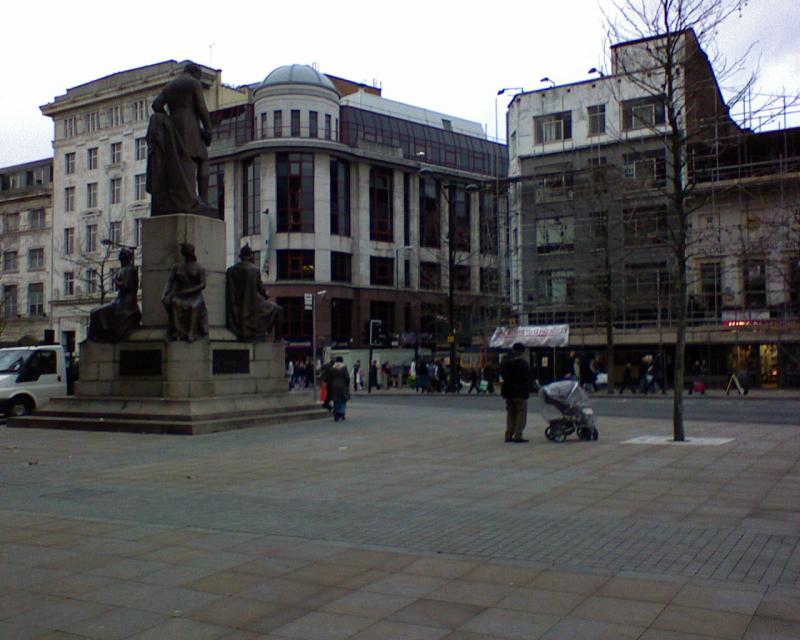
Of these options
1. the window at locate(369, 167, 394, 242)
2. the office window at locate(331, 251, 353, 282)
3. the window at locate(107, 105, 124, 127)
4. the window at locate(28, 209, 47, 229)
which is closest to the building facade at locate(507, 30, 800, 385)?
the office window at locate(331, 251, 353, 282)

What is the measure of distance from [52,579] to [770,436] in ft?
45.1

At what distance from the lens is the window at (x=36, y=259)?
256 ft

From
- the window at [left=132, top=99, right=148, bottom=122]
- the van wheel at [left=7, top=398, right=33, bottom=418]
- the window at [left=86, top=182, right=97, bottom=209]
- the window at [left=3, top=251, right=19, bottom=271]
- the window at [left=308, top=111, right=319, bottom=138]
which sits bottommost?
the van wheel at [left=7, top=398, right=33, bottom=418]

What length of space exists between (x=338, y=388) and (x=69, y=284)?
60458mm

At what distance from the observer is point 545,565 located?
667cm

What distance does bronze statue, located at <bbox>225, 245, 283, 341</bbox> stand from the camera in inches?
834

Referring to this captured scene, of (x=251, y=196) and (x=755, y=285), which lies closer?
(x=755, y=285)

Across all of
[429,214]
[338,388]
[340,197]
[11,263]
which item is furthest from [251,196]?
[338,388]

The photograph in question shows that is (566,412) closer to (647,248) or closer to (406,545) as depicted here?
(406,545)

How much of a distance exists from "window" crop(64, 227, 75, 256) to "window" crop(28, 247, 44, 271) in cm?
340

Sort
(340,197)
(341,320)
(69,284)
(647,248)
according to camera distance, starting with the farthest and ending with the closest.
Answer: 1. (69,284)
2. (340,197)
3. (341,320)
4. (647,248)

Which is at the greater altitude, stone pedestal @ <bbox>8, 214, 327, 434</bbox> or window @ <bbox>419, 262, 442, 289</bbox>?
window @ <bbox>419, 262, 442, 289</bbox>

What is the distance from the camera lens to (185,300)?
768 inches

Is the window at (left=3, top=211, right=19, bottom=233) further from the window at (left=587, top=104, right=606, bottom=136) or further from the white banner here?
the window at (left=587, top=104, right=606, bottom=136)
